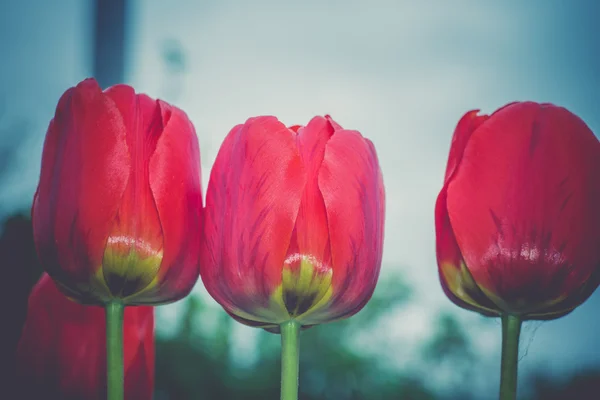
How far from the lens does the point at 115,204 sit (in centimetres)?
22

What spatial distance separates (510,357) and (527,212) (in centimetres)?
6

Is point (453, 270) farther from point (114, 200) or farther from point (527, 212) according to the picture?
point (114, 200)

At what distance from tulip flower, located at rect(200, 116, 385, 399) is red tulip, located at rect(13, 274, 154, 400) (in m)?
0.08

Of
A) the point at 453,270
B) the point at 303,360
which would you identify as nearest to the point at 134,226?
the point at 453,270

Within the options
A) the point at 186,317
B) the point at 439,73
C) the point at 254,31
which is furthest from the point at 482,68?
the point at 186,317

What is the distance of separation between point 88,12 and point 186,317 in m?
0.24

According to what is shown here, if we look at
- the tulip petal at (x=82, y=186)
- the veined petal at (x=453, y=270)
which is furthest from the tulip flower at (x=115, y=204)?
the veined petal at (x=453, y=270)

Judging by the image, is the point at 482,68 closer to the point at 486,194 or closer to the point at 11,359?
the point at 486,194

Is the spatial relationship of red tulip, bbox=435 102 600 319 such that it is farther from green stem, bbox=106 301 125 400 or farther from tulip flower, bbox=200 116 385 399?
green stem, bbox=106 301 125 400

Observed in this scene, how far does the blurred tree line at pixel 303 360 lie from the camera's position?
0.39 metres

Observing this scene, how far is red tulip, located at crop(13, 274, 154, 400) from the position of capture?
264 mm

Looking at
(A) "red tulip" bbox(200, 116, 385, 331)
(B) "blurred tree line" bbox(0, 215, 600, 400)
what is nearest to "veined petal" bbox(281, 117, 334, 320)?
(A) "red tulip" bbox(200, 116, 385, 331)

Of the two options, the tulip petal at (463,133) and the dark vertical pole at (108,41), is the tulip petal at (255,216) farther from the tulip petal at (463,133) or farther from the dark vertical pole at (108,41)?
the dark vertical pole at (108,41)

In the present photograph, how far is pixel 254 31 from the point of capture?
44 cm
